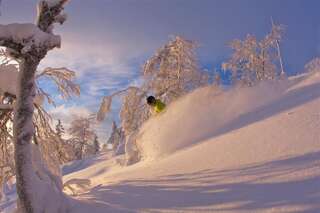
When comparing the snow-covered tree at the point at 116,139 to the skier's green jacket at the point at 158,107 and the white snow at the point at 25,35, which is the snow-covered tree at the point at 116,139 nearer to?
the skier's green jacket at the point at 158,107

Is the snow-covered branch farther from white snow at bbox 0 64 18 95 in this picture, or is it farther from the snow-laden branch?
the snow-laden branch

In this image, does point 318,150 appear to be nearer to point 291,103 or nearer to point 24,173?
point 291,103

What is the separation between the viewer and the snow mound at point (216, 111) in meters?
9.66

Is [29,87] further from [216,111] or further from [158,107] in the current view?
[158,107]

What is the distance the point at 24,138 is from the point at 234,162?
334 cm

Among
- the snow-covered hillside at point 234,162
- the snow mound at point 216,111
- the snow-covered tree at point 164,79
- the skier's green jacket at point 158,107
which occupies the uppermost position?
the snow-covered tree at point 164,79

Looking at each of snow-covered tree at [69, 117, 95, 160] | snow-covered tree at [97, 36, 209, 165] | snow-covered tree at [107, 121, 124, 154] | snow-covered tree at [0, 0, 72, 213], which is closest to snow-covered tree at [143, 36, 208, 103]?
→ snow-covered tree at [97, 36, 209, 165]

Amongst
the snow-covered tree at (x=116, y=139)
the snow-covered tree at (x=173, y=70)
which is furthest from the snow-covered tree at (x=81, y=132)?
the snow-covered tree at (x=173, y=70)

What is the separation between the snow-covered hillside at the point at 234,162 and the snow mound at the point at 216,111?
0.03 metres

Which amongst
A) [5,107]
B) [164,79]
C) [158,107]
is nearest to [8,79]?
[5,107]

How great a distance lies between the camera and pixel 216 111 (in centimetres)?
1097

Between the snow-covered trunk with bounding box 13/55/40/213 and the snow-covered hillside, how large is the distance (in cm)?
91

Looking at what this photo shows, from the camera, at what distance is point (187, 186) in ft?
19.8

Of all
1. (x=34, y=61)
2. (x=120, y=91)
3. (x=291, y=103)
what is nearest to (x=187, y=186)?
(x=34, y=61)
